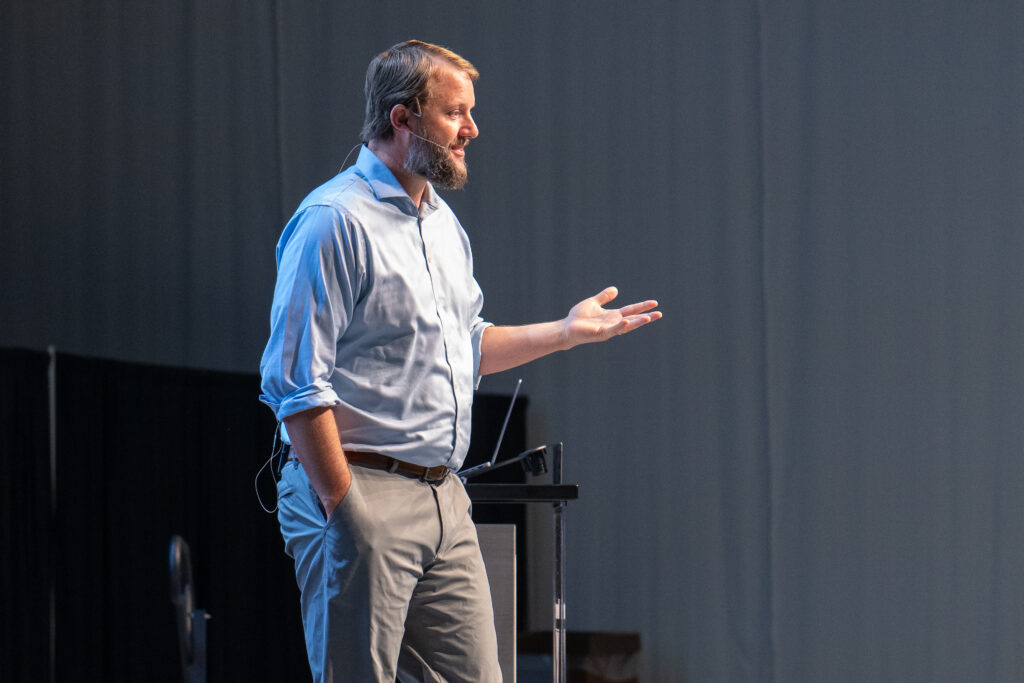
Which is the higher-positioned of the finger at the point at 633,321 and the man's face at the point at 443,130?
the man's face at the point at 443,130

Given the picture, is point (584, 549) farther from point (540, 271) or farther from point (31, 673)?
point (31, 673)

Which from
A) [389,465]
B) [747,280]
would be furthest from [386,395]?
[747,280]

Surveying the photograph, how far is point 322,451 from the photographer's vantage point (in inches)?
57.7

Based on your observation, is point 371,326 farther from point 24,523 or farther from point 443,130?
point 24,523

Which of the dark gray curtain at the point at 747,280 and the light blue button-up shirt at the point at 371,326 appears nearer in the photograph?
the light blue button-up shirt at the point at 371,326

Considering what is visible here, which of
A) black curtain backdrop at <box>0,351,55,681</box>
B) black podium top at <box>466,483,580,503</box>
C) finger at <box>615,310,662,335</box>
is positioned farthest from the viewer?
black curtain backdrop at <box>0,351,55,681</box>

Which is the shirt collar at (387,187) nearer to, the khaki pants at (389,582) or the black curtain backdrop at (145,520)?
the khaki pants at (389,582)

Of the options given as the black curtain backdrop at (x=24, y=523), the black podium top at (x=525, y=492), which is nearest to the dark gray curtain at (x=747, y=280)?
the black curtain backdrop at (x=24, y=523)

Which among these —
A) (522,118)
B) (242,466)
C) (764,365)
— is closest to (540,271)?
(522,118)

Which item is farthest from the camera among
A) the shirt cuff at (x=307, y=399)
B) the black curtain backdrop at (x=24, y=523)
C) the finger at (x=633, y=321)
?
the black curtain backdrop at (x=24, y=523)

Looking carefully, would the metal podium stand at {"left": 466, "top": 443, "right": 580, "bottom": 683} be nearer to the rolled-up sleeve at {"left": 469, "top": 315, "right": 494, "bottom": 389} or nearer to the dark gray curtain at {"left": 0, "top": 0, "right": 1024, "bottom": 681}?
the rolled-up sleeve at {"left": 469, "top": 315, "right": 494, "bottom": 389}

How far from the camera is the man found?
1497 millimetres

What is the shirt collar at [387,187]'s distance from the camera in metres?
1.67

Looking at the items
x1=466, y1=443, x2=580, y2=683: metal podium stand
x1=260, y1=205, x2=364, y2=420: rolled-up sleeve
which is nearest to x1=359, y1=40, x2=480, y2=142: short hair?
x1=260, y1=205, x2=364, y2=420: rolled-up sleeve
